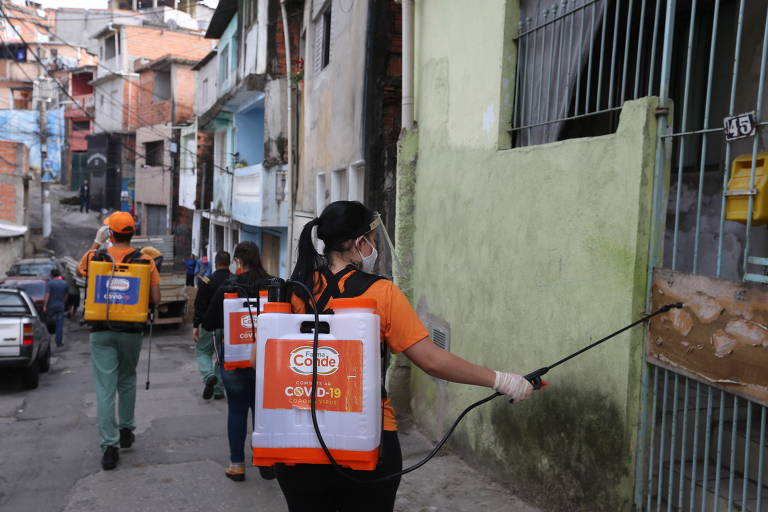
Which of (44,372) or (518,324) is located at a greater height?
(518,324)

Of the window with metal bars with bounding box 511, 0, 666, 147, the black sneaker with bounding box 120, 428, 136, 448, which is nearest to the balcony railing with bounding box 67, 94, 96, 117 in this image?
the black sneaker with bounding box 120, 428, 136, 448

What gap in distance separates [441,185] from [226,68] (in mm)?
17558

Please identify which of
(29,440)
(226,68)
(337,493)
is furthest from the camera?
(226,68)

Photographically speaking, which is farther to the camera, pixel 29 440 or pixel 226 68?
pixel 226 68

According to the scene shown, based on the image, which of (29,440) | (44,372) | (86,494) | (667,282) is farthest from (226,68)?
(667,282)

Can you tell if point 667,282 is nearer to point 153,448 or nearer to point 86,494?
point 86,494

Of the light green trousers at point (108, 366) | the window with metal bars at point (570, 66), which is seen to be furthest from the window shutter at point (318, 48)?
the light green trousers at point (108, 366)

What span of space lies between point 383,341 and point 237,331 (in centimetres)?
292

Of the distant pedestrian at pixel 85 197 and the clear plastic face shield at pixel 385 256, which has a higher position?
the distant pedestrian at pixel 85 197

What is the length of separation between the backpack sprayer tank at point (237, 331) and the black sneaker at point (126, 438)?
1.45 meters

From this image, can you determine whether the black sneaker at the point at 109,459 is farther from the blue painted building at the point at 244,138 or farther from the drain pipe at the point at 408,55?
the blue painted building at the point at 244,138

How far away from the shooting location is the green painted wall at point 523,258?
3.93 metres

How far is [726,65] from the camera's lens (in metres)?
5.35

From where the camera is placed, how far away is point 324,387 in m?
2.69
